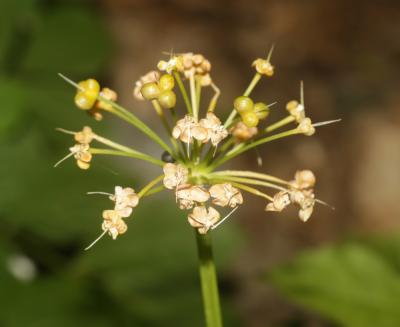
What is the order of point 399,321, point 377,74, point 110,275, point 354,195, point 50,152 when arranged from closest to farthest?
point 399,321 → point 110,275 → point 50,152 → point 354,195 → point 377,74

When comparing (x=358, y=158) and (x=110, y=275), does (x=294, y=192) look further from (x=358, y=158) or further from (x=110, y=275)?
(x=358, y=158)

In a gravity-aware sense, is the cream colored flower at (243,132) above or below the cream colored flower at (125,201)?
above

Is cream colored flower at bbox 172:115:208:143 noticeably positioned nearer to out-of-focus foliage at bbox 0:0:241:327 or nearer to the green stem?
the green stem

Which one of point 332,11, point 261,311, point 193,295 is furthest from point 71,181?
point 332,11

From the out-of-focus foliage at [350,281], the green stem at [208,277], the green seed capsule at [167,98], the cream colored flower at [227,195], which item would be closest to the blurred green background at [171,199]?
the out-of-focus foliage at [350,281]

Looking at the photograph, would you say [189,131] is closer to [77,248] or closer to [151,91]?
[151,91]

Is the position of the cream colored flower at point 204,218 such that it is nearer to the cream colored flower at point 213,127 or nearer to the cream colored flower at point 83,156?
the cream colored flower at point 213,127

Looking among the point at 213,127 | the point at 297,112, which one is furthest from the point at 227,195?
the point at 297,112
